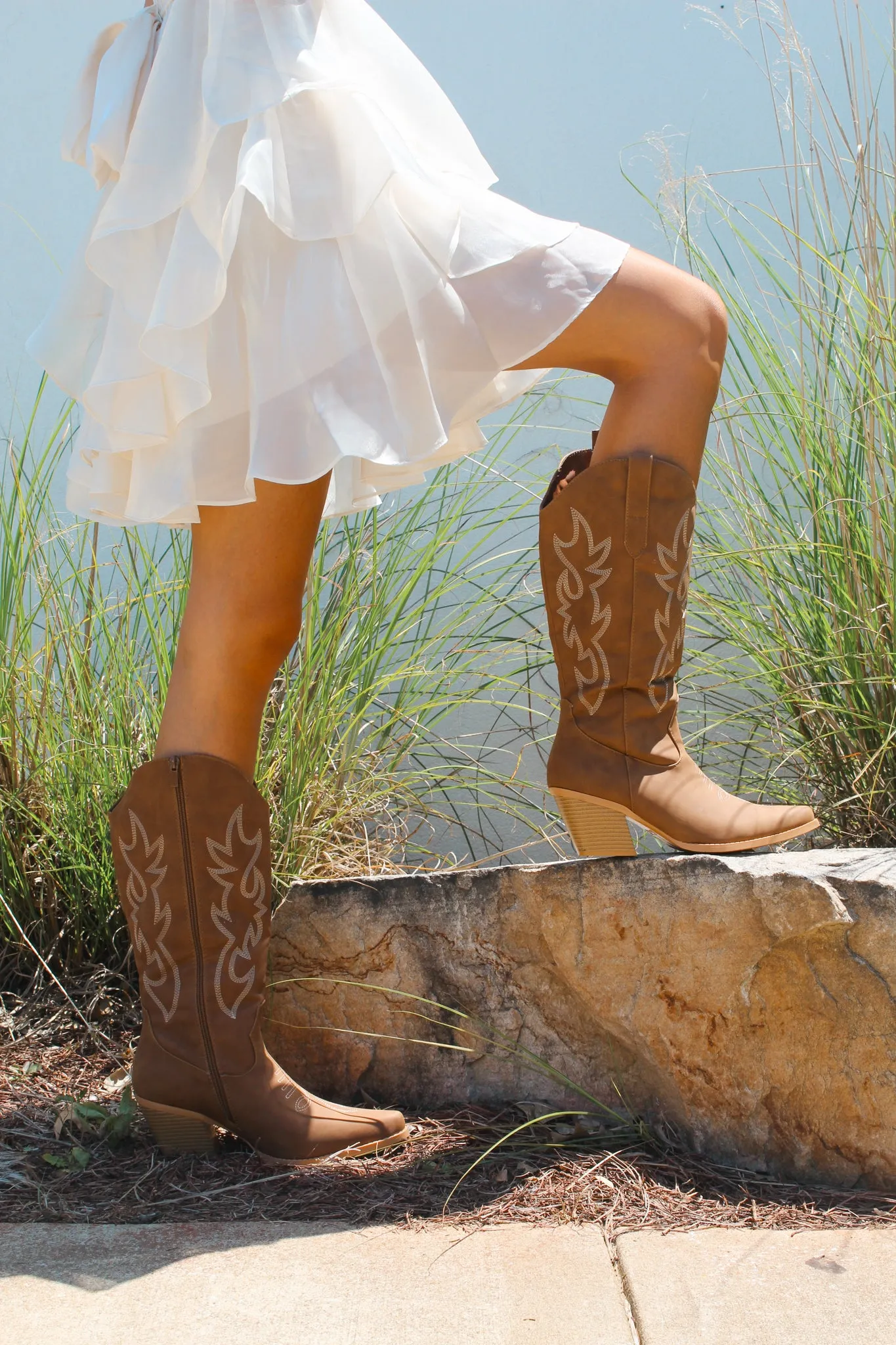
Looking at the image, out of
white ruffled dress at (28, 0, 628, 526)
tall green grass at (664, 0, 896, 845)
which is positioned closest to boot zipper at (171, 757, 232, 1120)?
white ruffled dress at (28, 0, 628, 526)

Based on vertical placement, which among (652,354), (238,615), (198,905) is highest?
(652,354)

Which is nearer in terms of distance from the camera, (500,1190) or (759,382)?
(500,1190)

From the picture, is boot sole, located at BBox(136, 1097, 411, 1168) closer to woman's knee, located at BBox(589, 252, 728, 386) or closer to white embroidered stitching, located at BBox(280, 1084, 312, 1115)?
white embroidered stitching, located at BBox(280, 1084, 312, 1115)

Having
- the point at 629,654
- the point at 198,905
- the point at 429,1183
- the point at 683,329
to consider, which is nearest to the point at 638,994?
the point at 429,1183

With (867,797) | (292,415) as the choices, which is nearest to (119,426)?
(292,415)

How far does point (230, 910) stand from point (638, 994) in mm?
507

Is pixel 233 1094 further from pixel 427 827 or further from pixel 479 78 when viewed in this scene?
pixel 479 78

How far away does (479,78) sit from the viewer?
260cm

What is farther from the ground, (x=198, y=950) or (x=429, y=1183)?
(x=198, y=950)

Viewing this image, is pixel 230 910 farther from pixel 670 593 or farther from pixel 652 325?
pixel 652 325

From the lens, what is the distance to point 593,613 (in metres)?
1.28

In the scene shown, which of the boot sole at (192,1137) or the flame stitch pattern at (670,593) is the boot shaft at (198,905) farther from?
the flame stitch pattern at (670,593)

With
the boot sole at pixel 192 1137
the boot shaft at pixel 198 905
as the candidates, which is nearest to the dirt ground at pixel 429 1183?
the boot sole at pixel 192 1137

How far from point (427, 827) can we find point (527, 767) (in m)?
0.27
